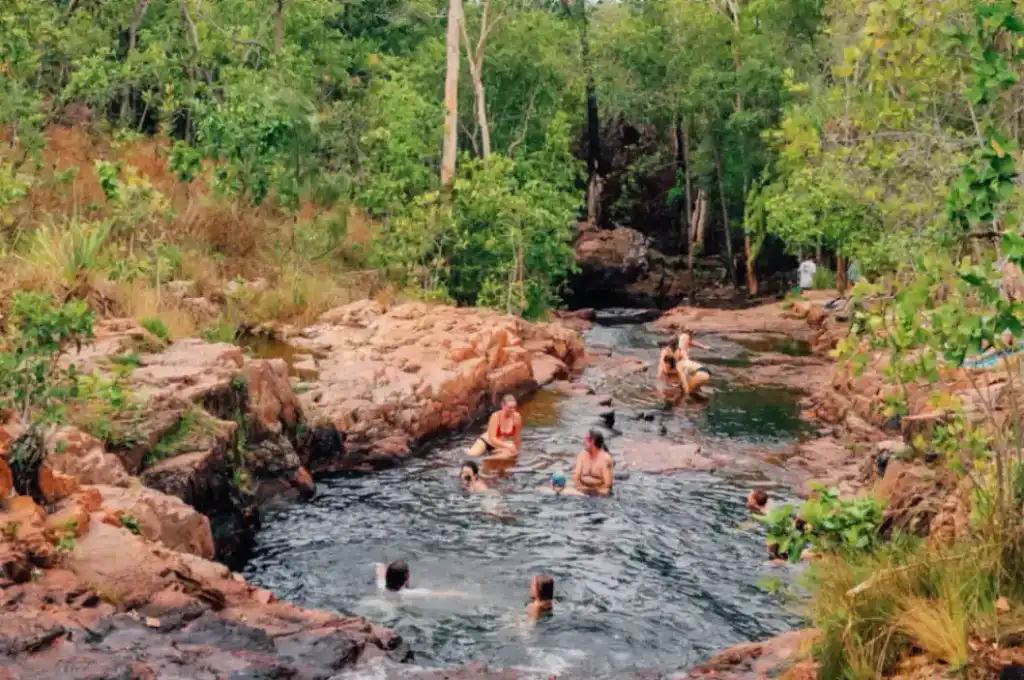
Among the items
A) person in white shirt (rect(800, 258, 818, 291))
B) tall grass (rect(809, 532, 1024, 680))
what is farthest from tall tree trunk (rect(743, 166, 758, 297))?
tall grass (rect(809, 532, 1024, 680))

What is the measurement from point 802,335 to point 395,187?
11884mm

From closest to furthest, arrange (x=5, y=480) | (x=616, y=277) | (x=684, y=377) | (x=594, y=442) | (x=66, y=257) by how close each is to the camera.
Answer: (x=5, y=480), (x=66, y=257), (x=594, y=442), (x=684, y=377), (x=616, y=277)

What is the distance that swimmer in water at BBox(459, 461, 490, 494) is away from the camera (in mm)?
14547

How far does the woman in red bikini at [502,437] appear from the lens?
16.1m

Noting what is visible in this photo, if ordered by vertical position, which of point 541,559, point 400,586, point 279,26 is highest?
point 279,26

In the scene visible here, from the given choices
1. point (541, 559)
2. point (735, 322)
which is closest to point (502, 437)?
point (541, 559)

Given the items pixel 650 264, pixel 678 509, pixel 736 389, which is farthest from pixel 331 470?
pixel 650 264

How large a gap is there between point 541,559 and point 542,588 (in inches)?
61.2

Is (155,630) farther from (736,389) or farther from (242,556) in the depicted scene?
(736,389)

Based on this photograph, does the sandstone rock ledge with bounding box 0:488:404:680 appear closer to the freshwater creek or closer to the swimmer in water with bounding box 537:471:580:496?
the freshwater creek

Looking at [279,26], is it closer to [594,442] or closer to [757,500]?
[594,442]

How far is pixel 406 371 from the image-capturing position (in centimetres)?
1798

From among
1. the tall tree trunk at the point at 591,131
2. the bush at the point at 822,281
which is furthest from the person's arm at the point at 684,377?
the tall tree trunk at the point at 591,131

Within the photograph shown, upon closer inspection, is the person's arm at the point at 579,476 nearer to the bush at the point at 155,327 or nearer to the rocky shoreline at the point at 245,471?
the rocky shoreline at the point at 245,471
